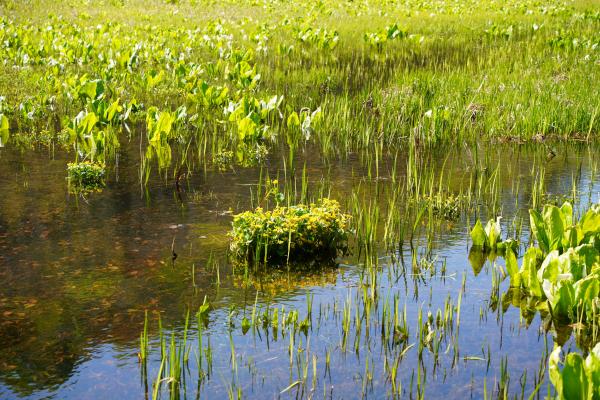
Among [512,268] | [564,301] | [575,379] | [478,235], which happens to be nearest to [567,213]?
[478,235]

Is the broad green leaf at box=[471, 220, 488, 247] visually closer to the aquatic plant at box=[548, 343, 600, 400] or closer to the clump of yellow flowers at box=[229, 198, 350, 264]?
the clump of yellow flowers at box=[229, 198, 350, 264]

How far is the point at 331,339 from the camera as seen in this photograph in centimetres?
468

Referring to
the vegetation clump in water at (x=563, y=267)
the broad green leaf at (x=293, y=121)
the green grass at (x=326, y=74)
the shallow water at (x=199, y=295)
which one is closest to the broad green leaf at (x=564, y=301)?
the vegetation clump in water at (x=563, y=267)

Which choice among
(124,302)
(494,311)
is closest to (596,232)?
(494,311)

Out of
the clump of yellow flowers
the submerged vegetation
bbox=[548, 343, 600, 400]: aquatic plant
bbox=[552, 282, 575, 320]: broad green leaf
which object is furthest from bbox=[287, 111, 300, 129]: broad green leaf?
bbox=[548, 343, 600, 400]: aquatic plant

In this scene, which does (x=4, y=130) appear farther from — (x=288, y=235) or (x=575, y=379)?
(x=575, y=379)

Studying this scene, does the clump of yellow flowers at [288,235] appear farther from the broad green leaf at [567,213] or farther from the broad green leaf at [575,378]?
the broad green leaf at [575,378]

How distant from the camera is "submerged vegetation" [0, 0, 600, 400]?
14.4ft

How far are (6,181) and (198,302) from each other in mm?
3731

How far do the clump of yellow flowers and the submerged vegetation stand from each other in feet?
0.06

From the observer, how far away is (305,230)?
592 centimetres

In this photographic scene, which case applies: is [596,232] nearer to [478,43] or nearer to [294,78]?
[294,78]

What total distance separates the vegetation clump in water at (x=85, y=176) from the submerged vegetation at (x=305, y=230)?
29 mm

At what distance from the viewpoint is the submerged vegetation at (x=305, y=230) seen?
14.4ft
